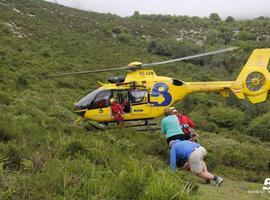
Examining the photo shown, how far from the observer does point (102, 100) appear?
13.6m

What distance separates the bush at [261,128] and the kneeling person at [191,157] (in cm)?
1331

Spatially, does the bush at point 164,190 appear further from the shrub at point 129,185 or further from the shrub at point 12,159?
the shrub at point 12,159

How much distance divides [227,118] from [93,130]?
36.9 ft

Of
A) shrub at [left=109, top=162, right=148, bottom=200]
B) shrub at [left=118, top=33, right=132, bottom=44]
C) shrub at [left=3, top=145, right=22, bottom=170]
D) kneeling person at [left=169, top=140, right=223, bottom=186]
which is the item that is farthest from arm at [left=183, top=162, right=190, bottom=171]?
shrub at [left=118, top=33, right=132, bottom=44]

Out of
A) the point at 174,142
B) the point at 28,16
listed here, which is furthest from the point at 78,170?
the point at 28,16

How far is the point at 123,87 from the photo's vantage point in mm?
13727

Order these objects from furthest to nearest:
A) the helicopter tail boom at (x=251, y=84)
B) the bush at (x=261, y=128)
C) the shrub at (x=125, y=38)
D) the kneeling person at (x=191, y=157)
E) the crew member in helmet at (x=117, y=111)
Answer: the shrub at (x=125, y=38) → the bush at (x=261, y=128) → the helicopter tail boom at (x=251, y=84) → the crew member in helmet at (x=117, y=111) → the kneeling person at (x=191, y=157)

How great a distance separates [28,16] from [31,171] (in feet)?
121

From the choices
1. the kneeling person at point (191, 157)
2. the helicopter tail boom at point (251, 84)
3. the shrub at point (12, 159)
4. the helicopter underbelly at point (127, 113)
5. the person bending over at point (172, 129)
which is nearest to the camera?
the shrub at point (12, 159)

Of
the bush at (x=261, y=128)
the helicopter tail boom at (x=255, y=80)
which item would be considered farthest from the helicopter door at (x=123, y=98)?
the bush at (x=261, y=128)

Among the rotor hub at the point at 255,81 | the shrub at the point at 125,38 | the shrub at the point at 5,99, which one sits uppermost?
the rotor hub at the point at 255,81

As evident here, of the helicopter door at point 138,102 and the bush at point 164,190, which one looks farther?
the helicopter door at point 138,102

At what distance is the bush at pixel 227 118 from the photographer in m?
22.4

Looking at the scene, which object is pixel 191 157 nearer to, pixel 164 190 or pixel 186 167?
pixel 186 167
